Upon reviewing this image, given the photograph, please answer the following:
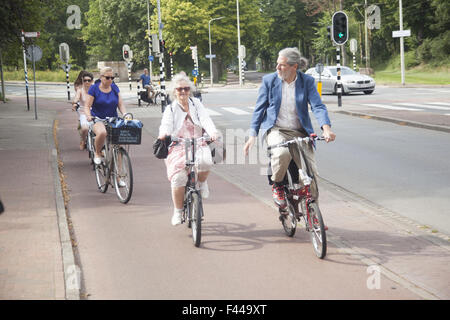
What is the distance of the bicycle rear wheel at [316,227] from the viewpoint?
579cm

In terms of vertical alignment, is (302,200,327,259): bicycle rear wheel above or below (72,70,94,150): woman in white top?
below

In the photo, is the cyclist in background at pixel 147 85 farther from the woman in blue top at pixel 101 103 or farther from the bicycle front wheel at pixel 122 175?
the bicycle front wheel at pixel 122 175

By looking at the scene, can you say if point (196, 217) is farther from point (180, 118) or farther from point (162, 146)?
point (180, 118)

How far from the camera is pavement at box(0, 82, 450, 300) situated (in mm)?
5102

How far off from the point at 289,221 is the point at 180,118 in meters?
1.50

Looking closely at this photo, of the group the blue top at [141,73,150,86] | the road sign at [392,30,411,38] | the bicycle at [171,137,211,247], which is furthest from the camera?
the road sign at [392,30,411,38]

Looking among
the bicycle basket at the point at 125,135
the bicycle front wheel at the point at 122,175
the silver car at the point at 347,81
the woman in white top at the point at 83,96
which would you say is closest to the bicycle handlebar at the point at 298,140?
A: the bicycle front wheel at the point at 122,175

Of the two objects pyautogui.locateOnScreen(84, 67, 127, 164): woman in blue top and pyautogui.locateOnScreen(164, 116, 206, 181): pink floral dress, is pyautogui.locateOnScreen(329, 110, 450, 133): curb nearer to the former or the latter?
pyautogui.locateOnScreen(84, 67, 127, 164): woman in blue top

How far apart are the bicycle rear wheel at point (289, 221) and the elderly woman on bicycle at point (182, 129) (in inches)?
34.9

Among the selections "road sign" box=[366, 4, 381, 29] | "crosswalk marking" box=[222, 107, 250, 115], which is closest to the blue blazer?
"crosswalk marking" box=[222, 107, 250, 115]

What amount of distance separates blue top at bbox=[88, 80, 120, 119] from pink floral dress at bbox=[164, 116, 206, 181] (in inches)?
125

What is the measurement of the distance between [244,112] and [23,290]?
789 inches

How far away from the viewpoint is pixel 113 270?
5.71 m

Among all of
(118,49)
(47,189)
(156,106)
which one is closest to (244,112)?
(156,106)
